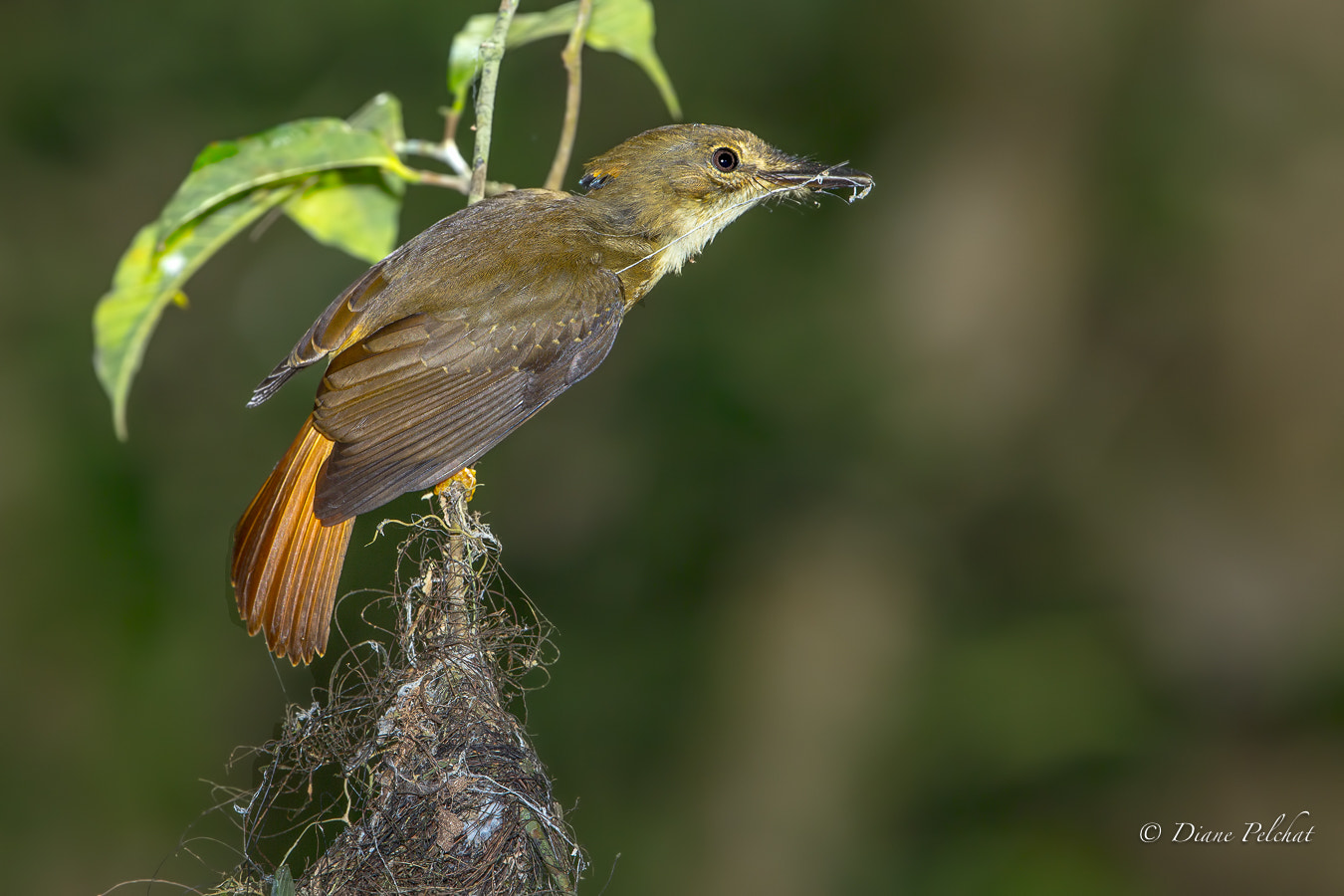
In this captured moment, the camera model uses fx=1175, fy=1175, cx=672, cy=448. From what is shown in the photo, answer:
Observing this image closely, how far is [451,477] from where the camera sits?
3135mm

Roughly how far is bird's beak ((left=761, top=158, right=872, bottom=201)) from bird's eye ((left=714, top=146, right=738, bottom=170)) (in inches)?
3.8

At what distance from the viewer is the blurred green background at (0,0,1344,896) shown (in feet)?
18.7

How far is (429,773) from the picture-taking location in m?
2.40

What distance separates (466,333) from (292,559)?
2.38 feet

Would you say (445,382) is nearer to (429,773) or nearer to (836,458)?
(429,773)

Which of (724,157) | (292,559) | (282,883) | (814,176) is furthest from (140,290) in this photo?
(814,176)

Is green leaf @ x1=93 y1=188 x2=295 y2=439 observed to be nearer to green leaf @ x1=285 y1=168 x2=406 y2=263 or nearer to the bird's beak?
green leaf @ x1=285 y1=168 x2=406 y2=263

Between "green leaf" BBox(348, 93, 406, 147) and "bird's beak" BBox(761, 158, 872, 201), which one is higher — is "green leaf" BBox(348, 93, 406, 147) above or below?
above

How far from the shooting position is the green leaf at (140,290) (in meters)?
2.71

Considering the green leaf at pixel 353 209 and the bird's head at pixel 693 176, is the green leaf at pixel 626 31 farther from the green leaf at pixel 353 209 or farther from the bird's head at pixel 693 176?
the green leaf at pixel 353 209

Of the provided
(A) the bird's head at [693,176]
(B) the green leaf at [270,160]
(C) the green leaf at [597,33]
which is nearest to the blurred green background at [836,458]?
(A) the bird's head at [693,176]

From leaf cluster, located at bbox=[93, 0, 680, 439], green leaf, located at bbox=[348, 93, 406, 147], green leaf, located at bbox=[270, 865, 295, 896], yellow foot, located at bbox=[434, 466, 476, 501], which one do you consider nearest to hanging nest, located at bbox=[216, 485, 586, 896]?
green leaf, located at bbox=[270, 865, 295, 896]

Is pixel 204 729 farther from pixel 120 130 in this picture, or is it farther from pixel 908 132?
pixel 908 132

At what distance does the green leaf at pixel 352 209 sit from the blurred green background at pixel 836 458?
2.68 metres
